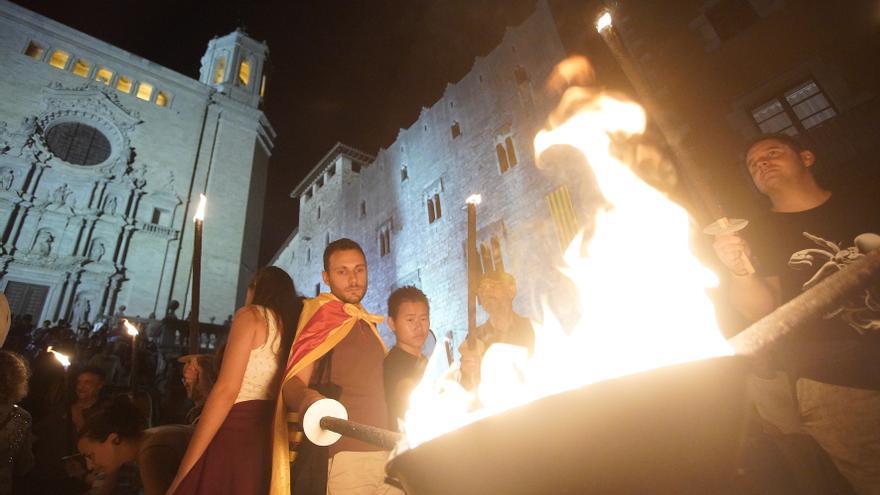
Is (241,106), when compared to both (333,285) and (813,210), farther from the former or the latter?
(813,210)

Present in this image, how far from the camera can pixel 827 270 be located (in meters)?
2.41

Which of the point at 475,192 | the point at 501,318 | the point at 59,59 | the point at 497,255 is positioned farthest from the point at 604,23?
the point at 59,59

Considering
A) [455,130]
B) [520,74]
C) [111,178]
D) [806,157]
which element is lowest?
[806,157]

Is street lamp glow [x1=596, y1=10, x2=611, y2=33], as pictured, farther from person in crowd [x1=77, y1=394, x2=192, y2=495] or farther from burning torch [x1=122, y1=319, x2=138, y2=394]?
burning torch [x1=122, y1=319, x2=138, y2=394]

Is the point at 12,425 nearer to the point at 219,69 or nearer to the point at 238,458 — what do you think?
the point at 238,458

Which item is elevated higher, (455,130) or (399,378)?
(455,130)

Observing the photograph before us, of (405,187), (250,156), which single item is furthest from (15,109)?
(405,187)

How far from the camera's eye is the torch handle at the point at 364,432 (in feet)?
4.09

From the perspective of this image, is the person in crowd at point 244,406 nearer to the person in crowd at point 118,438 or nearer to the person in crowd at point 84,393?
the person in crowd at point 118,438

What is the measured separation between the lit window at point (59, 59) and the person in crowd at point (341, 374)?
1375 inches

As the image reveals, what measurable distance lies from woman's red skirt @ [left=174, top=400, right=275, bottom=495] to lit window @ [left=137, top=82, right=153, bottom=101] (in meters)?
34.3

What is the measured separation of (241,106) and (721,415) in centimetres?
3696

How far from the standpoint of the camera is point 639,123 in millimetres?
10781

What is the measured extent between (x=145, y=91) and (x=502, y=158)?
27847mm
